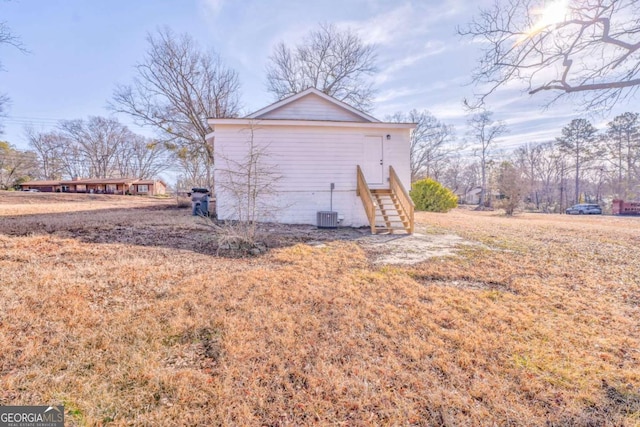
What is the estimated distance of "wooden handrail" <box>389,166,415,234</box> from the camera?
27.3 feet

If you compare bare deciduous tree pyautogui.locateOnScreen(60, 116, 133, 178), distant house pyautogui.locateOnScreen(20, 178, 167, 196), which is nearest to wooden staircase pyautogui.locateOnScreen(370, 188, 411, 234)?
distant house pyautogui.locateOnScreen(20, 178, 167, 196)

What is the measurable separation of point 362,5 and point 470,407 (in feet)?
41.1

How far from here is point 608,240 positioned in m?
8.48

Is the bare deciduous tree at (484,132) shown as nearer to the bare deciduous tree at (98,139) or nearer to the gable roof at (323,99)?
the gable roof at (323,99)

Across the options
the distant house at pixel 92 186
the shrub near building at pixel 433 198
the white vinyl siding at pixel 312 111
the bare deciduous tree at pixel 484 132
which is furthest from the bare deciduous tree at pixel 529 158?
the distant house at pixel 92 186

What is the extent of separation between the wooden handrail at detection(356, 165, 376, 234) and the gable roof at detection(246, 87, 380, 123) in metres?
2.63

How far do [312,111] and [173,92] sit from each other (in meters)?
12.6

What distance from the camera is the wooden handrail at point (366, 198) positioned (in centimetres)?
832

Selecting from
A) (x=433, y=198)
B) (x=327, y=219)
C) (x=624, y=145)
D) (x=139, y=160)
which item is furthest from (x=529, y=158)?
(x=139, y=160)

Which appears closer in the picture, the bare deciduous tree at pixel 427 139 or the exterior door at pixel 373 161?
the exterior door at pixel 373 161

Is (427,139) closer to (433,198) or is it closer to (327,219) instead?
(433,198)

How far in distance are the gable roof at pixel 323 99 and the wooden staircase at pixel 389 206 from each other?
8.95 feet

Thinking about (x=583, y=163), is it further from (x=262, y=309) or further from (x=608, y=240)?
(x=262, y=309)

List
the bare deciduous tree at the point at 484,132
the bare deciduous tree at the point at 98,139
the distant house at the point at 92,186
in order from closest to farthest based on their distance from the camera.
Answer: the bare deciduous tree at the point at 484,132 < the distant house at the point at 92,186 < the bare deciduous tree at the point at 98,139
